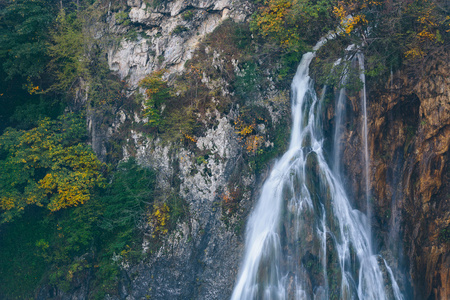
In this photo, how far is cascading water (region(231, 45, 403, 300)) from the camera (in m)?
11.9

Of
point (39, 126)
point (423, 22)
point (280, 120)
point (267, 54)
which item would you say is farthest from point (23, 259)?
point (423, 22)

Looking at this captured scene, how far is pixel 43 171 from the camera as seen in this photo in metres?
14.4

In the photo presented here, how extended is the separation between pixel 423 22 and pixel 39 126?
15621 mm

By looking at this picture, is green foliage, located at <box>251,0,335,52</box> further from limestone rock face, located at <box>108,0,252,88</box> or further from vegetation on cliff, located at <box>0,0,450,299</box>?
limestone rock face, located at <box>108,0,252,88</box>

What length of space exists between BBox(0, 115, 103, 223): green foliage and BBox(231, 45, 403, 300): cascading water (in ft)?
23.7

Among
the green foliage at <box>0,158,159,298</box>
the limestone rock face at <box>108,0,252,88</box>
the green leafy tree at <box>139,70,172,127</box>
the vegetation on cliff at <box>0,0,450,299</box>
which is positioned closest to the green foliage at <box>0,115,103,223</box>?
the vegetation on cliff at <box>0,0,450,299</box>

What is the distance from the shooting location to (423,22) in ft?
35.8

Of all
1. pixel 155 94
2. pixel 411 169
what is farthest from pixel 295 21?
pixel 411 169

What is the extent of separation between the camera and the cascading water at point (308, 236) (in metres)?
11.9

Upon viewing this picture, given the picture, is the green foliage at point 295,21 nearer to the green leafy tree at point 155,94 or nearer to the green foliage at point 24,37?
the green leafy tree at point 155,94

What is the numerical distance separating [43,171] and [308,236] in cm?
1132

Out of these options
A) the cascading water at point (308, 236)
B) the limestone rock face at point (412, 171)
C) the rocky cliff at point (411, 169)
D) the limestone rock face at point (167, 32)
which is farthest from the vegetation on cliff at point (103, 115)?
the limestone rock face at point (412, 171)

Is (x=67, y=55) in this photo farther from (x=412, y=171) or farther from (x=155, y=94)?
(x=412, y=171)

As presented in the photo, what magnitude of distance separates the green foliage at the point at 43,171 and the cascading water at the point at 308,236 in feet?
23.7
